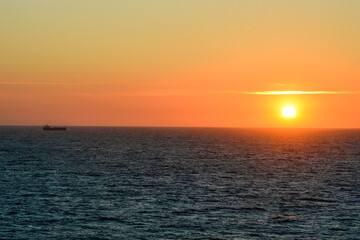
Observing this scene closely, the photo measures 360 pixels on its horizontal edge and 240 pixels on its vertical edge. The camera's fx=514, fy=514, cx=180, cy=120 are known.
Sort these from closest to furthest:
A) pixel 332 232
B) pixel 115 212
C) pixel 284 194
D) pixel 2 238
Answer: pixel 2 238 < pixel 332 232 < pixel 115 212 < pixel 284 194

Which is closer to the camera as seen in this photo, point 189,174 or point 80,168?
point 189,174

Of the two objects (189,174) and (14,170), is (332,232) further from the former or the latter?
(14,170)

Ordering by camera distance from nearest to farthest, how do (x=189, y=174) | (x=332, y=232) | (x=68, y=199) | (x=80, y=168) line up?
(x=332, y=232) → (x=68, y=199) → (x=189, y=174) → (x=80, y=168)

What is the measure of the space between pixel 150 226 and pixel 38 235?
10.8 meters

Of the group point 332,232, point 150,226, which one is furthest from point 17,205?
point 332,232

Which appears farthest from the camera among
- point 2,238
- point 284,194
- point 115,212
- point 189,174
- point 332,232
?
point 189,174

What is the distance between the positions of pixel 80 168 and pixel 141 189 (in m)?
33.8

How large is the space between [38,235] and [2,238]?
3.14 m

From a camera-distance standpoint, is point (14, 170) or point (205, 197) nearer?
point (205, 197)

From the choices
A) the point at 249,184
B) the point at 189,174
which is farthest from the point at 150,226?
the point at 189,174

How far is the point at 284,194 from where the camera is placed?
72438mm

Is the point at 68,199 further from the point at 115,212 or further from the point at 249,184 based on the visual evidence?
the point at 249,184

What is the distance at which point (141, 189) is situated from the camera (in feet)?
246

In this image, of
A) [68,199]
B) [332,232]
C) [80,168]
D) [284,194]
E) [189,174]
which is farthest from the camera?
[80,168]
